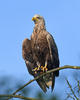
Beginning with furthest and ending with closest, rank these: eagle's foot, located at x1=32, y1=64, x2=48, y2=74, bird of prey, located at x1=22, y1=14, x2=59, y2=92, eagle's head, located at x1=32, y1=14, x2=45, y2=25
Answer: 1. eagle's head, located at x1=32, y1=14, x2=45, y2=25
2. bird of prey, located at x1=22, y1=14, x2=59, y2=92
3. eagle's foot, located at x1=32, y1=64, x2=48, y2=74

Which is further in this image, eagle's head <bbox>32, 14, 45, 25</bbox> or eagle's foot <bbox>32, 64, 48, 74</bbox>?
eagle's head <bbox>32, 14, 45, 25</bbox>

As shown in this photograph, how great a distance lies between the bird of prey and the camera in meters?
7.96

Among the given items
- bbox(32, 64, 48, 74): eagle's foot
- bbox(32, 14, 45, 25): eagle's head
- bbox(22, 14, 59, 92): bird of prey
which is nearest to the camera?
bbox(32, 64, 48, 74): eagle's foot

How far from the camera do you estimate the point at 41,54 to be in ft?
26.8

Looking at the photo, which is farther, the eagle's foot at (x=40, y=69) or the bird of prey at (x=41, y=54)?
the bird of prey at (x=41, y=54)

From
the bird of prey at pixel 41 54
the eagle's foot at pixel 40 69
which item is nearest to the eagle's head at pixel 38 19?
the bird of prey at pixel 41 54

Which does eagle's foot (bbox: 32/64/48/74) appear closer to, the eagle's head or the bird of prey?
the bird of prey

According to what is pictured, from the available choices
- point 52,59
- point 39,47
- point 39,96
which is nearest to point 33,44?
point 39,47

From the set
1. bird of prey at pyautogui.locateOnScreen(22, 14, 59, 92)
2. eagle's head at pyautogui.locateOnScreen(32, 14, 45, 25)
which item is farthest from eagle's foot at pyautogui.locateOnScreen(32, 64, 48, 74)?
eagle's head at pyautogui.locateOnScreen(32, 14, 45, 25)

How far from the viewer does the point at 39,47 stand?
8094 millimetres

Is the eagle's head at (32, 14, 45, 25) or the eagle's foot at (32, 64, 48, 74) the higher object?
the eagle's head at (32, 14, 45, 25)

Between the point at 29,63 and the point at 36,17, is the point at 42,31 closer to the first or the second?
the point at 36,17

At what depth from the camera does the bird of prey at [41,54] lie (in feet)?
26.1

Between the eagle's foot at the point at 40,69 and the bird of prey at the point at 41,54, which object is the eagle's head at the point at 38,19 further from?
the eagle's foot at the point at 40,69
